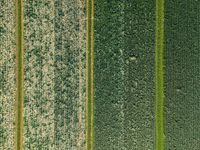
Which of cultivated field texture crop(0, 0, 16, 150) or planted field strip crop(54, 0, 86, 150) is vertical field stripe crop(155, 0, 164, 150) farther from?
cultivated field texture crop(0, 0, 16, 150)

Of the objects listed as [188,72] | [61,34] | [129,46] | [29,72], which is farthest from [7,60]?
[188,72]

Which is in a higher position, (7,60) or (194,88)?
(7,60)

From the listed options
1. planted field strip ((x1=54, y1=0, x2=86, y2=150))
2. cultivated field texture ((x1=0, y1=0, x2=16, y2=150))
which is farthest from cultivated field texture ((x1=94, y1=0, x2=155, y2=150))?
cultivated field texture ((x1=0, y1=0, x2=16, y2=150))

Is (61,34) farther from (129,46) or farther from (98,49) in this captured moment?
(129,46)

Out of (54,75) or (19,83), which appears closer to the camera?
(19,83)

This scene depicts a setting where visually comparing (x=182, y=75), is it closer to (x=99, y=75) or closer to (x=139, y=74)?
(x=139, y=74)

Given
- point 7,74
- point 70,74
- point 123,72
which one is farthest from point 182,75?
point 7,74

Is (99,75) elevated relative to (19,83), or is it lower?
elevated
